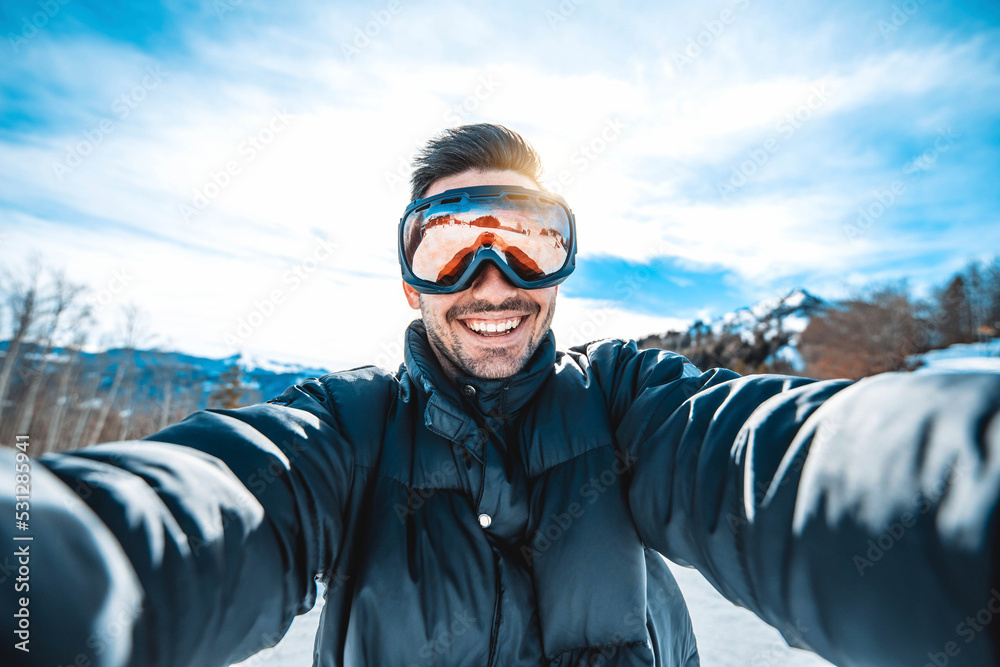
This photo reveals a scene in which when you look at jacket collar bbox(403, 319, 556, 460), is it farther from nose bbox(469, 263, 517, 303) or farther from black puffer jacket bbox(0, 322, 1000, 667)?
nose bbox(469, 263, 517, 303)

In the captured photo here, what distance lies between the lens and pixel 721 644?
4605 millimetres

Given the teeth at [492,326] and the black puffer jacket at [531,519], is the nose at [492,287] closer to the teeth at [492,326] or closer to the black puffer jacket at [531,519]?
the teeth at [492,326]

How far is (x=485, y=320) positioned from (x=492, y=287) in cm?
20

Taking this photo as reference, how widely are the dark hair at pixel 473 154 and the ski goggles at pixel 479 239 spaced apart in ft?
0.62

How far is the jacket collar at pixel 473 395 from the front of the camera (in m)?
1.44

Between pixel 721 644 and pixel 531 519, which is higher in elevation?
pixel 531 519

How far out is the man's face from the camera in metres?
1.68

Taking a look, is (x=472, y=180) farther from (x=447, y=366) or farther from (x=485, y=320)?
(x=447, y=366)

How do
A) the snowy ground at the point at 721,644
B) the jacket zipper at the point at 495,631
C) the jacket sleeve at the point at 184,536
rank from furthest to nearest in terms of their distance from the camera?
1. the snowy ground at the point at 721,644
2. the jacket zipper at the point at 495,631
3. the jacket sleeve at the point at 184,536

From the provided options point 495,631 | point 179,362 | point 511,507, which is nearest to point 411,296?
point 511,507

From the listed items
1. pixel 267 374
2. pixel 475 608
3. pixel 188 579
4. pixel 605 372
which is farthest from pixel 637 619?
pixel 267 374

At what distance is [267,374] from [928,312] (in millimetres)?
88078

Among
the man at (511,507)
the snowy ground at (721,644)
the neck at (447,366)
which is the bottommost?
the snowy ground at (721,644)

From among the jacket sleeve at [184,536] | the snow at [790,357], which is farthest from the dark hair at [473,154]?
the snow at [790,357]
